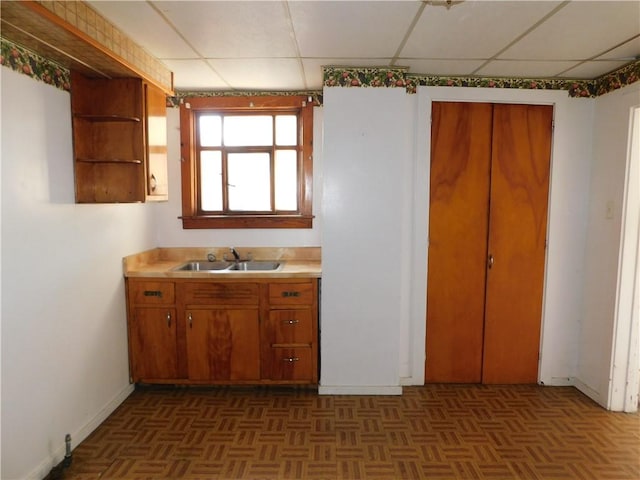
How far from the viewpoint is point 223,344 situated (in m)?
3.18

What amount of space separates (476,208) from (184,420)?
274 cm

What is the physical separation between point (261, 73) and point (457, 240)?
6.66ft

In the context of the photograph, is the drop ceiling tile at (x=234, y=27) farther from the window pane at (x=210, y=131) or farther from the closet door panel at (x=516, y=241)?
the closet door panel at (x=516, y=241)

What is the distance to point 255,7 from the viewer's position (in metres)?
2.00

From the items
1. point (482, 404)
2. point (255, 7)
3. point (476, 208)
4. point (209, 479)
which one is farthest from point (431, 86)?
point (209, 479)

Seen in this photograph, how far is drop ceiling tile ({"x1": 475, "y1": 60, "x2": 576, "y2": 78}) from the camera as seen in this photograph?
2807 mm

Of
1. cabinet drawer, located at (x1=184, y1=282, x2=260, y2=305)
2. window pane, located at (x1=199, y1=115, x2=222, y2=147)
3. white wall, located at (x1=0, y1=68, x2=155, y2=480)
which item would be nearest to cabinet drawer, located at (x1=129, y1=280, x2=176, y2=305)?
cabinet drawer, located at (x1=184, y1=282, x2=260, y2=305)

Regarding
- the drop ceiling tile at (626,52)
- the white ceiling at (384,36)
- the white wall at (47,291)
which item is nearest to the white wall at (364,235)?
the white ceiling at (384,36)

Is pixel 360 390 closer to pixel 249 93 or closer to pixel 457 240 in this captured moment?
pixel 457 240

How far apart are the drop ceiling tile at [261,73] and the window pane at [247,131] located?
0.31 meters

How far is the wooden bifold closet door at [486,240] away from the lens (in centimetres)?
321

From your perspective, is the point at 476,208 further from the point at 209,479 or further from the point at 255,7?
the point at 209,479

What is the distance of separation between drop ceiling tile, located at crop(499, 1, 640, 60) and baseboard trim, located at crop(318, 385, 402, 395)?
255cm

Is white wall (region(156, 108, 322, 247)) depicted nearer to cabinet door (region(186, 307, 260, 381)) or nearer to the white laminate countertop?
the white laminate countertop
